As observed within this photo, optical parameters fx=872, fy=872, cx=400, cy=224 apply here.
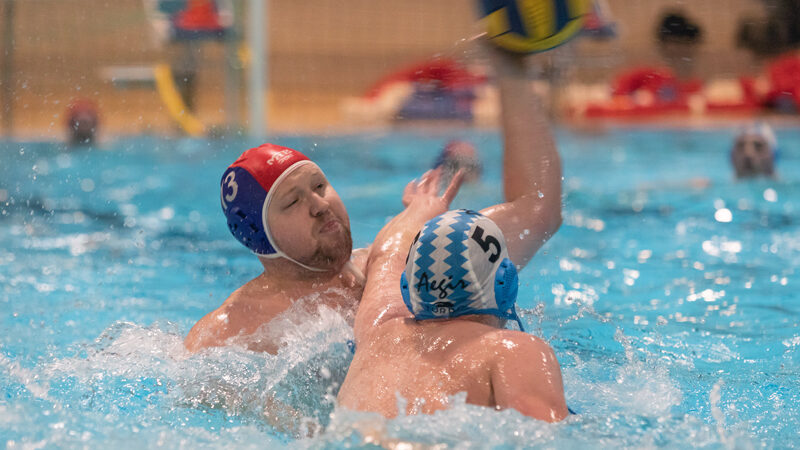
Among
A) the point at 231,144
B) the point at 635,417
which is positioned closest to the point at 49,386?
the point at 635,417

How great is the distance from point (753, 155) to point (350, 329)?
18.4 feet

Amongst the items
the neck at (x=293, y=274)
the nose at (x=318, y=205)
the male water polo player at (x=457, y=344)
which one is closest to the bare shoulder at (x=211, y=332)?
the neck at (x=293, y=274)

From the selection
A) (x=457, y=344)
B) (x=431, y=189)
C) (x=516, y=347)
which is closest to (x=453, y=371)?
(x=457, y=344)

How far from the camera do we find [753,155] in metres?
7.63

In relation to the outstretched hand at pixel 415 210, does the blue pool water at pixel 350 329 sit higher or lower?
lower

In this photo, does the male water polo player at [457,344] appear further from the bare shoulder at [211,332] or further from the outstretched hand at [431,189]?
the outstretched hand at [431,189]

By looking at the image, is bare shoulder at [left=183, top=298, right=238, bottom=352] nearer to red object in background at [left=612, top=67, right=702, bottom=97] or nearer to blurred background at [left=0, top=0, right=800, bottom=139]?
blurred background at [left=0, top=0, right=800, bottom=139]

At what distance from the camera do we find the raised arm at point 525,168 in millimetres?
2861

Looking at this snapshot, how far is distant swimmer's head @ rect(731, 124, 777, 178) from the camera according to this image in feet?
24.8

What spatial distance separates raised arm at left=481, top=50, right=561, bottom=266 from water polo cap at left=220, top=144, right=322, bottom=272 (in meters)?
0.80

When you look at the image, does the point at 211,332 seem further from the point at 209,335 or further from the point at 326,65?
the point at 326,65

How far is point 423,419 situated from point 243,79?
36.4ft

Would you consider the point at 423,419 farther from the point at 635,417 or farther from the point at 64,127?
the point at 64,127

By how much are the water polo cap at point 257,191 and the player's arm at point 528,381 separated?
1.26 m
